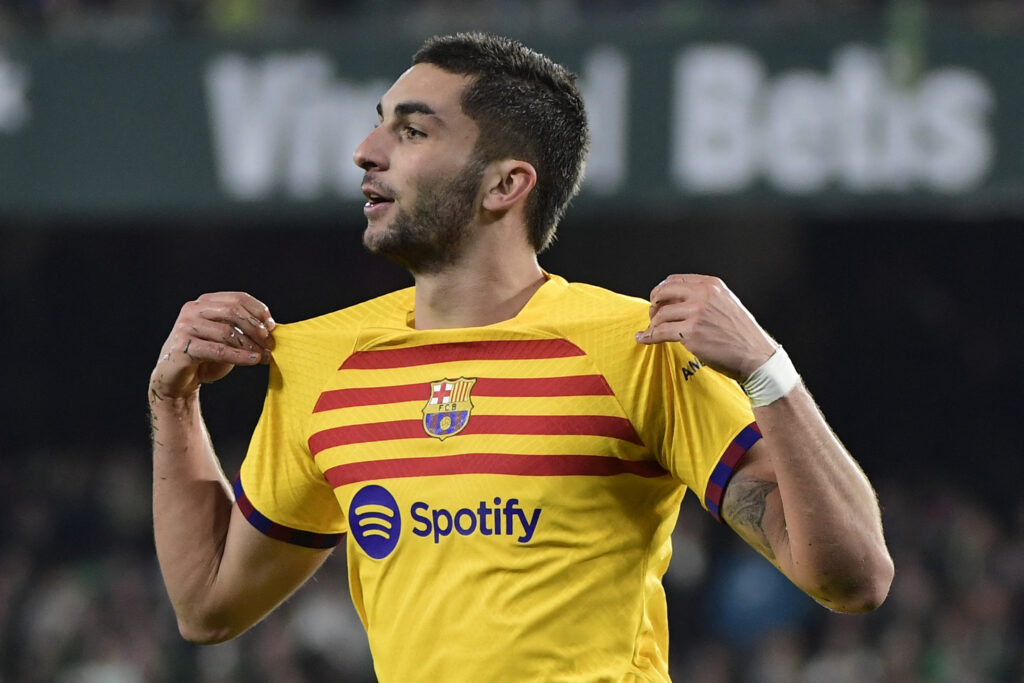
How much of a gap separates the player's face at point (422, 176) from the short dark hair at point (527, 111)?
33 millimetres

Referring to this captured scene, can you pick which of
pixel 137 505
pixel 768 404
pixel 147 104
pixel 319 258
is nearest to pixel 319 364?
pixel 768 404

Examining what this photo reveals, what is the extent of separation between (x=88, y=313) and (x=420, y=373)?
8.86m

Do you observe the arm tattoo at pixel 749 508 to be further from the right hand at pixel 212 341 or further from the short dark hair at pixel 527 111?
the right hand at pixel 212 341

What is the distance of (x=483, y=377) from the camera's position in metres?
2.55

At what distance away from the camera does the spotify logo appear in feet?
8.22

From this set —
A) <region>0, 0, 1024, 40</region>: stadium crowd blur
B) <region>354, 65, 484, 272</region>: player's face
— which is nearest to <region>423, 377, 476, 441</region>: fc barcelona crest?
<region>354, 65, 484, 272</region>: player's face

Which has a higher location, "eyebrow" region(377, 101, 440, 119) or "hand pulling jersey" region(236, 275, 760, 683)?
"eyebrow" region(377, 101, 440, 119)

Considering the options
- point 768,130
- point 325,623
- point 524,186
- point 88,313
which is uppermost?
point 524,186

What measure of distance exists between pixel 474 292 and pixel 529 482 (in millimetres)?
401

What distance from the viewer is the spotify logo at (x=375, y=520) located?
2.51m

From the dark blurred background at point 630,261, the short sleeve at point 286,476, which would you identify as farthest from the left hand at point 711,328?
the dark blurred background at point 630,261

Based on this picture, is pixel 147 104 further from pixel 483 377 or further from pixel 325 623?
pixel 483 377

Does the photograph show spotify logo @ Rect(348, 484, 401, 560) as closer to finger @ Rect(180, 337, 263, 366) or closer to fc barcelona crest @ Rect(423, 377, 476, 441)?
fc barcelona crest @ Rect(423, 377, 476, 441)

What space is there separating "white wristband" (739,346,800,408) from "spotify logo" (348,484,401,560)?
625 mm
